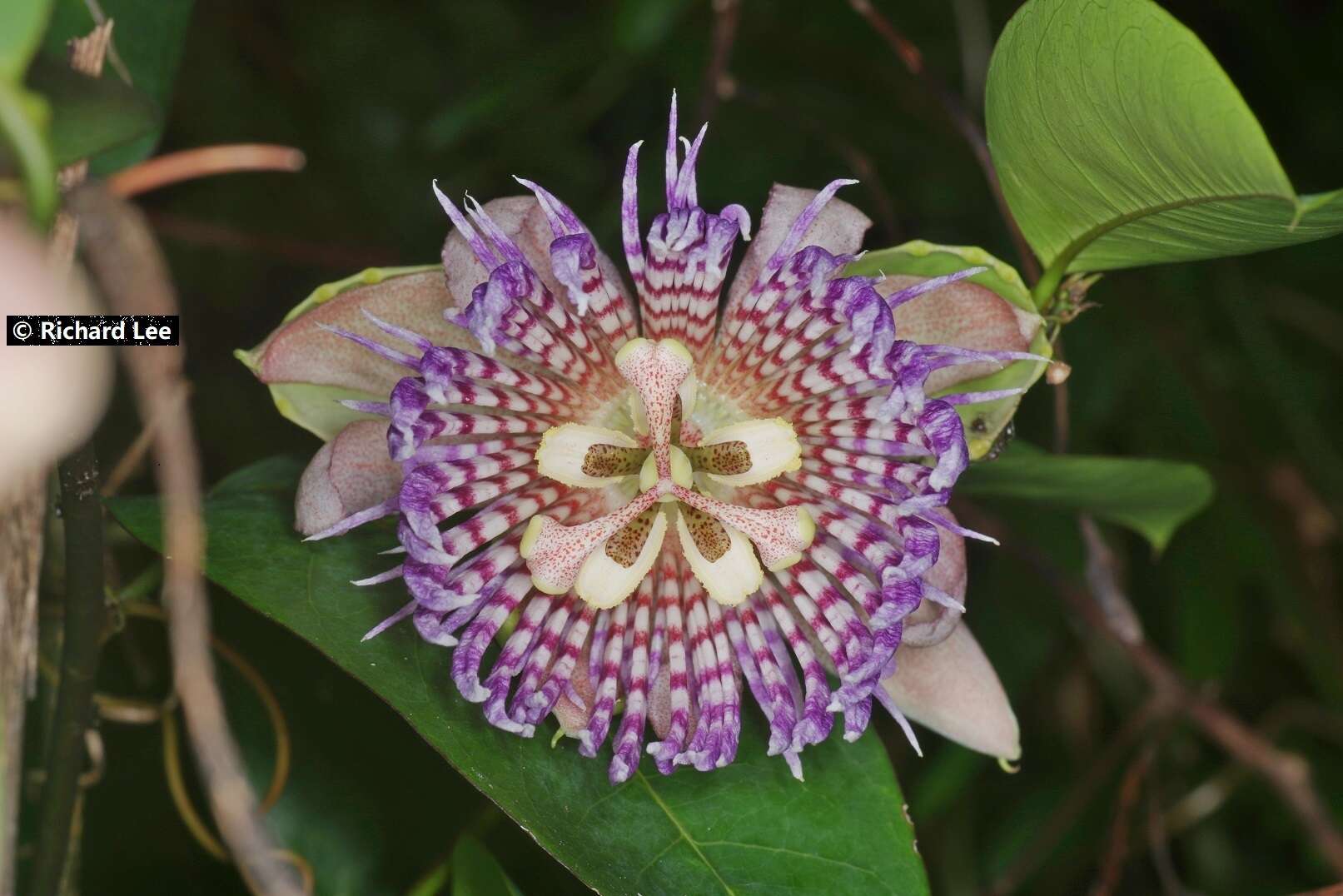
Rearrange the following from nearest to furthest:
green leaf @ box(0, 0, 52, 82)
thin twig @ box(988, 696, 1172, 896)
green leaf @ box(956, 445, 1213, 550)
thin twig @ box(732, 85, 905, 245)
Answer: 1. green leaf @ box(0, 0, 52, 82)
2. green leaf @ box(956, 445, 1213, 550)
3. thin twig @ box(732, 85, 905, 245)
4. thin twig @ box(988, 696, 1172, 896)

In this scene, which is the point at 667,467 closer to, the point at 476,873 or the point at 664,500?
the point at 664,500

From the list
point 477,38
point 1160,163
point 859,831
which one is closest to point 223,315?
point 477,38

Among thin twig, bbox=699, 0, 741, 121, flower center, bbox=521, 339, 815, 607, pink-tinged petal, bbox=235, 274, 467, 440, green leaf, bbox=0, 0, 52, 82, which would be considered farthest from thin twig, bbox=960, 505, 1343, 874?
green leaf, bbox=0, 0, 52, 82

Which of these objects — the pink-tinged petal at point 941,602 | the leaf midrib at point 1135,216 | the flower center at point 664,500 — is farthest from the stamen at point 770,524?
the leaf midrib at point 1135,216

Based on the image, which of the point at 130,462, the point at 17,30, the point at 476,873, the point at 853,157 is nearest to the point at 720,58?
the point at 853,157

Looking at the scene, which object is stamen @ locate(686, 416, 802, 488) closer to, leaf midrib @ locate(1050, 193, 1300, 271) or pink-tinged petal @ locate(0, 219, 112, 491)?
leaf midrib @ locate(1050, 193, 1300, 271)

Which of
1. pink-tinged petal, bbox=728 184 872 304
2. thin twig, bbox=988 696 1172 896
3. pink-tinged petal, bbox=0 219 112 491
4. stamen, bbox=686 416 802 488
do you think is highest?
pink-tinged petal, bbox=728 184 872 304
